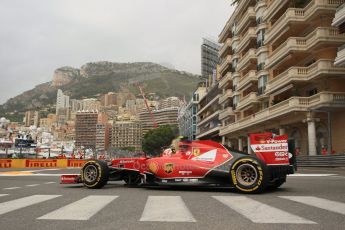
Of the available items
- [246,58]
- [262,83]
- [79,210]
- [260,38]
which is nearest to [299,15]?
[260,38]

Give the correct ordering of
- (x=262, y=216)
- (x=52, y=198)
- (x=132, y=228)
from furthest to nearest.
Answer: (x=52, y=198)
(x=262, y=216)
(x=132, y=228)

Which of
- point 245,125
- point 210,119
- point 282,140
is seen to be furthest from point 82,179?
point 210,119

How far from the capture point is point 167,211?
5531mm

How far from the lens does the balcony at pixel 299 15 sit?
30.7 meters

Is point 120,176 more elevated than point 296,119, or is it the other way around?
point 296,119

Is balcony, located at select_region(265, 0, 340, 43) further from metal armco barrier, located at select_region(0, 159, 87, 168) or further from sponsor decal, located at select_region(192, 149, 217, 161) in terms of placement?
sponsor decal, located at select_region(192, 149, 217, 161)

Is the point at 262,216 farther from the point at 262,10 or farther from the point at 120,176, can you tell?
the point at 262,10

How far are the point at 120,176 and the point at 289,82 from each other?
26.3m

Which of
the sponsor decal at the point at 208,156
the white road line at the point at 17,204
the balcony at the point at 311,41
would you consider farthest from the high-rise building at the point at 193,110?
the white road line at the point at 17,204

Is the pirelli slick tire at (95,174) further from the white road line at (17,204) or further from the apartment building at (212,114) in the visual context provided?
the apartment building at (212,114)

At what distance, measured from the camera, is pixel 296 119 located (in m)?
34.3

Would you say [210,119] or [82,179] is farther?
[210,119]

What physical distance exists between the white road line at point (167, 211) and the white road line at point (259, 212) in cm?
78

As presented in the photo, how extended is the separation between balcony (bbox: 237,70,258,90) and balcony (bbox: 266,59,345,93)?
22.1 ft
